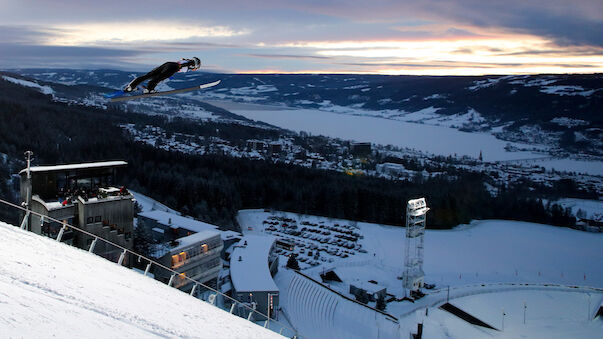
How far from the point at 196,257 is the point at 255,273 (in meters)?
2.11

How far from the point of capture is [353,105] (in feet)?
473

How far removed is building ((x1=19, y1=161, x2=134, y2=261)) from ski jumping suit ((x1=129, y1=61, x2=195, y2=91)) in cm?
328

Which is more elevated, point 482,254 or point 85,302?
point 85,302

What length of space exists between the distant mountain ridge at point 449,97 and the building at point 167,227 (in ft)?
221

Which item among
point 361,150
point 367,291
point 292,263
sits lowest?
point 361,150

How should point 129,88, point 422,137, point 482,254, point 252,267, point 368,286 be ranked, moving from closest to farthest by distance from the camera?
1. point 129,88
2. point 252,267
3. point 368,286
4. point 482,254
5. point 422,137

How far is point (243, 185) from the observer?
29.9 metres

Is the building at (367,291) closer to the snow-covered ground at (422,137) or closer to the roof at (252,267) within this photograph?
A: the roof at (252,267)

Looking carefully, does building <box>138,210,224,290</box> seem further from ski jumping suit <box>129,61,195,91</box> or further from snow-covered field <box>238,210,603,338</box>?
ski jumping suit <box>129,61,195,91</box>

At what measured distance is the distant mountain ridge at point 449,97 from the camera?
94.2 m

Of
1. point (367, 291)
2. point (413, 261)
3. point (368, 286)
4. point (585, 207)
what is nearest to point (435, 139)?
point (585, 207)

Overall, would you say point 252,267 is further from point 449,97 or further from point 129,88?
point 449,97

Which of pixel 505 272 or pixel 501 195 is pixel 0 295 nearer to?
pixel 505 272

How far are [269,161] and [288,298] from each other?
27361mm
